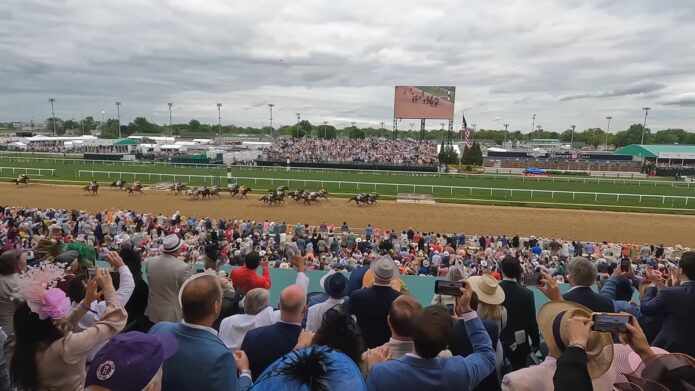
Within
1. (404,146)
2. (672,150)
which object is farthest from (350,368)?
(672,150)

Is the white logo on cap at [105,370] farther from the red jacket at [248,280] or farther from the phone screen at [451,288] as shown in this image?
the red jacket at [248,280]

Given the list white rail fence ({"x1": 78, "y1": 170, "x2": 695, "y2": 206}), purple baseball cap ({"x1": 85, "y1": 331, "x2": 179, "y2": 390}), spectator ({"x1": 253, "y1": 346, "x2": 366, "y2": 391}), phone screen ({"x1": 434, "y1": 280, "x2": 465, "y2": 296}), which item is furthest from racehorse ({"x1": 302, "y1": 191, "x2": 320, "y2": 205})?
spectator ({"x1": 253, "y1": 346, "x2": 366, "y2": 391})

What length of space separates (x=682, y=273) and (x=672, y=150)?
2657 inches

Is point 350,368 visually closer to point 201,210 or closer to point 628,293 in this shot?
point 628,293

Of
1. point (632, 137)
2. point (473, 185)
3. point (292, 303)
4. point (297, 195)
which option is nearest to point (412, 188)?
point (473, 185)

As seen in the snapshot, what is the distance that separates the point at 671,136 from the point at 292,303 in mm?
162989

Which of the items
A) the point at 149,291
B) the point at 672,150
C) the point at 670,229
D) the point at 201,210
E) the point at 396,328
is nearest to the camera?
the point at 396,328

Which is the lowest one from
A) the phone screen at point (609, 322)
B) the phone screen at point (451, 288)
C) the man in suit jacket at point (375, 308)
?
the man in suit jacket at point (375, 308)

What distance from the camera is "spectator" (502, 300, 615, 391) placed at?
2.07 meters

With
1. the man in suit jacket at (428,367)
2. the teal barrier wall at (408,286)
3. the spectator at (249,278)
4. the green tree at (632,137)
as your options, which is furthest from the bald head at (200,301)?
the green tree at (632,137)

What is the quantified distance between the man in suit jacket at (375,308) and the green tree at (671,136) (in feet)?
507

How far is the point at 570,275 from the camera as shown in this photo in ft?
12.6

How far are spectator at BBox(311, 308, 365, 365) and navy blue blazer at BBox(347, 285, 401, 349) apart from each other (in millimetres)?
1166

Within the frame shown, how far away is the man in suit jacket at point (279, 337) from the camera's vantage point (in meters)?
2.75
